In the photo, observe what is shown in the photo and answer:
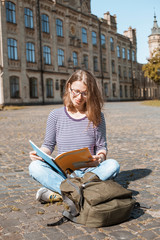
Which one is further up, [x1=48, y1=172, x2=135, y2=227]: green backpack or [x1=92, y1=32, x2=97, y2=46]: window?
[x1=92, y1=32, x2=97, y2=46]: window

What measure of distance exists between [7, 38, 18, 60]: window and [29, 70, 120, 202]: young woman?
2932 cm

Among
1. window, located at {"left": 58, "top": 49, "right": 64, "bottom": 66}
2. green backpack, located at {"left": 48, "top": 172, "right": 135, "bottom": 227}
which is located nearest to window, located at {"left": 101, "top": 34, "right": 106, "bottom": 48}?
window, located at {"left": 58, "top": 49, "right": 64, "bottom": 66}

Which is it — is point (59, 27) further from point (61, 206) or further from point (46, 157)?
point (46, 157)

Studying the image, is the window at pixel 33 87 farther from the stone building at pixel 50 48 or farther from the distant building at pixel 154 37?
the distant building at pixel 154 37

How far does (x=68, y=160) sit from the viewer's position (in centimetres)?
329

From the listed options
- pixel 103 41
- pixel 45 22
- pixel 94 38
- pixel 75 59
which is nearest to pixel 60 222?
pixel 45 22

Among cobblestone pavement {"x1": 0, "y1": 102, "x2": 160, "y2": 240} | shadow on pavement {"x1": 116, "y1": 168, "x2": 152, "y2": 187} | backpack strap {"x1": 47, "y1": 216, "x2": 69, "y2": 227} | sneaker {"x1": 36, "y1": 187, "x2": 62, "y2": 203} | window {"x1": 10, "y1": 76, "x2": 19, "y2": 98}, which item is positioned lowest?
shadow on pavement {"x1": 116, "y1": 168, "x2": 152, "y2": 187}

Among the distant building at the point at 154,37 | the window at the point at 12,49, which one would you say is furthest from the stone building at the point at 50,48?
the distant building at the point at 154,37

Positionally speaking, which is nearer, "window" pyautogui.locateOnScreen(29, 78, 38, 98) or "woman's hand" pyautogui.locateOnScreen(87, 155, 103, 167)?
"woman's hand" pyautogui.locateOnScreen(87, 155, 103, 167)

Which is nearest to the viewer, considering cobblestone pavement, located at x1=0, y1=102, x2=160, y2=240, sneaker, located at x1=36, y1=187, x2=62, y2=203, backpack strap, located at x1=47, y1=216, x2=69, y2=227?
cobblestone pavement, located at x1=0, y1=102, x2=160, y2=240

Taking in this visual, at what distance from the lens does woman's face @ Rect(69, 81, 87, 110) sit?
3475mm

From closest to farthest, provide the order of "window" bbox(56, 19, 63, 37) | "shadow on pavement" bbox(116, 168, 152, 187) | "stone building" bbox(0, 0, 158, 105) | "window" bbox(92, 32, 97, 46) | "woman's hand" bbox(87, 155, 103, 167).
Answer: "woman's hand" bbox(87, 155, 103, 167) < "shadow on pavement" bbox(116, 168, 152, 187) < "stone building" bbox(0, 0, 158, 105) < "window" bbox(56, 19, 63, 37) < "window" bbox(92, 32, 97, 46)

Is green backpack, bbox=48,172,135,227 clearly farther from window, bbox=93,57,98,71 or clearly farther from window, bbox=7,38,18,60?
window, bbox=93,57,98,71

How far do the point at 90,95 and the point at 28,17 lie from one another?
1289 inches
